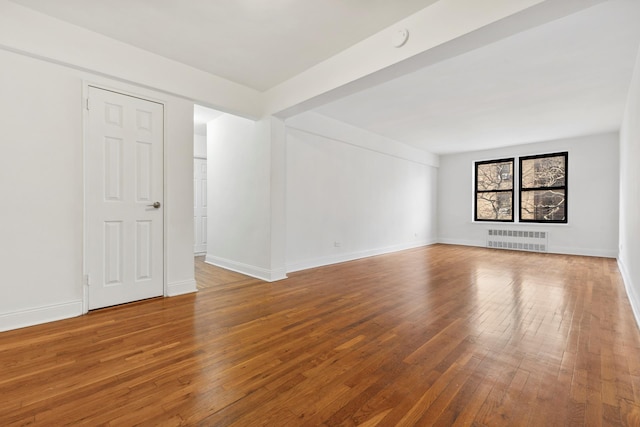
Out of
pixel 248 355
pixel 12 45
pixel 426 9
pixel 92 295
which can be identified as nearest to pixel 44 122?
pixel 12 45

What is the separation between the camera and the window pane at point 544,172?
270 inches

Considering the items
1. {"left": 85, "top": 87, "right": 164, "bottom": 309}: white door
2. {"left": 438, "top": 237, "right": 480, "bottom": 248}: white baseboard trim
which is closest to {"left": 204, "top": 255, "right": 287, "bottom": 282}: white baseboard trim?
{"left": 85, "top": 87, "right": 164, "bottom": 309}: white door

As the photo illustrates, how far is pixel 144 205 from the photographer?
3.23 m

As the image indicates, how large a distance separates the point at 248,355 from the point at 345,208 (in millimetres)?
4041

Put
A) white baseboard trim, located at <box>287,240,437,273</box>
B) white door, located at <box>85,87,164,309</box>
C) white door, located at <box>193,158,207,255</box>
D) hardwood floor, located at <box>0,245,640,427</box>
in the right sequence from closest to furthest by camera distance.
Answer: hardwood floor, located at <box>0,245,640,427</box> < white door, located at <box>85,87,164,309</box> < white baseboard trim, located at <box>287,240,437,273</box> < white door, located at <box>193,158,207,255</box>

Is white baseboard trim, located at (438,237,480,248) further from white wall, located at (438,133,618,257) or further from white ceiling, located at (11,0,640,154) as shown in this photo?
white ceiling, located at (11,0,640,154)

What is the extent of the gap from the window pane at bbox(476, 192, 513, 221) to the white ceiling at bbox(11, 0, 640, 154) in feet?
9.37

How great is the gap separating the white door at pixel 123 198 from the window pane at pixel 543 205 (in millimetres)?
8031

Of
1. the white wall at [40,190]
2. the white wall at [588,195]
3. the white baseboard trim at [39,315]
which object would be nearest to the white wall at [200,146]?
the white wall at [40,190]

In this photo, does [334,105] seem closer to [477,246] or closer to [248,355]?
[248,355]

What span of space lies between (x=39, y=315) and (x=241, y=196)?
8.85 ft

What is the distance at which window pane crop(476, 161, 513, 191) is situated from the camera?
7609 millimetres

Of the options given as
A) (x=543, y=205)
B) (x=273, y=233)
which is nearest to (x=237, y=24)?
(x=273, y=233)

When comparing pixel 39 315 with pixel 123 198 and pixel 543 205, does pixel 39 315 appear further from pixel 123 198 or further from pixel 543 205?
pixel 543 205
